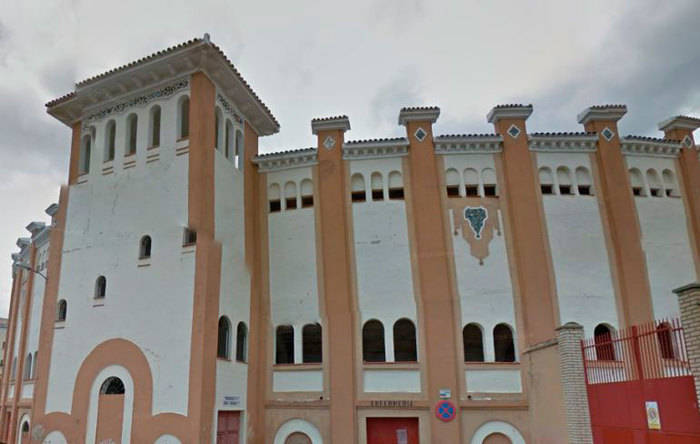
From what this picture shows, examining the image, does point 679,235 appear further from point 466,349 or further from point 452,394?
point 452,394

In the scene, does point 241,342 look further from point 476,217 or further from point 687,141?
point 687,141

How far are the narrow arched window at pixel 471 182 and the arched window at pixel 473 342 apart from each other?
14.8ft

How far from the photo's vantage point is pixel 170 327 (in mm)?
16375

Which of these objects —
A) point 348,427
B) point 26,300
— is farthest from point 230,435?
point 26,300

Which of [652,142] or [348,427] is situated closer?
[348,427]

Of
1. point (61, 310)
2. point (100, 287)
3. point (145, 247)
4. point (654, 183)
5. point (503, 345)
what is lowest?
point (503, 345)

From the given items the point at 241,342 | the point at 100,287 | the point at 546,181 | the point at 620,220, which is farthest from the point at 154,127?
the point at 620,220

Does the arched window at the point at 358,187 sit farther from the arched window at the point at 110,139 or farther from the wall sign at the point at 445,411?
the arched window at the point at 110,139

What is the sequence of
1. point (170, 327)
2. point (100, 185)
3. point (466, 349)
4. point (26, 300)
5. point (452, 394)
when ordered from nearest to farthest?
point (170, 327)
point (452, 394)
point (100, 185)
point (466, 349)
point (26, 300)

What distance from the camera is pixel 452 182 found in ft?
65.9

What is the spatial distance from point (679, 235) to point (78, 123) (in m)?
21.1

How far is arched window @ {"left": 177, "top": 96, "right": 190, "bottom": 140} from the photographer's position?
1845 centimetres

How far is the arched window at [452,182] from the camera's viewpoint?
65.7 ft

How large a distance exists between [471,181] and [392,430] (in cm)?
850
